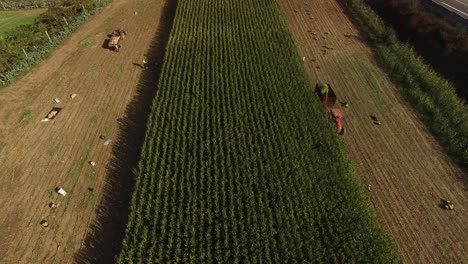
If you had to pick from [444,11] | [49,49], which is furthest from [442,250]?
[49,49]

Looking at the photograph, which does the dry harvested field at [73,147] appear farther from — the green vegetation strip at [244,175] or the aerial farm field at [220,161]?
the green vegetation strip at [244,175]

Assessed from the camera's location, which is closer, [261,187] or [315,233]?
[315,233]

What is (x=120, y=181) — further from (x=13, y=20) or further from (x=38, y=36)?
(x=13, y=20)

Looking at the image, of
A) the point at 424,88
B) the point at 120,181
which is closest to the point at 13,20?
the point at 120,181

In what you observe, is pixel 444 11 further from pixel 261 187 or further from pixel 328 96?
pixel 261 187

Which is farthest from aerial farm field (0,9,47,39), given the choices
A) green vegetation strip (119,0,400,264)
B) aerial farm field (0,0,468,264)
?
green vegetation strip (119,0,400,264)

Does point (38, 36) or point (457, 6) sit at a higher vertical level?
point (457, 6)

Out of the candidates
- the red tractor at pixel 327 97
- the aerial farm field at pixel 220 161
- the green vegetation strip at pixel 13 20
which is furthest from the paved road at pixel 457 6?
the green vegetation strip at pixel 13 20
